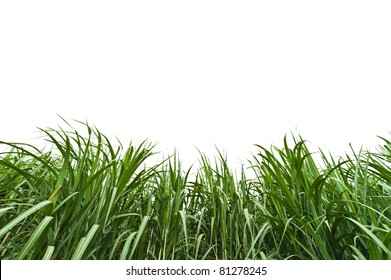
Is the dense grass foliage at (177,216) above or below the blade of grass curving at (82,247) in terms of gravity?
above

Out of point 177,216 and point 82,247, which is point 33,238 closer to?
point 82,247

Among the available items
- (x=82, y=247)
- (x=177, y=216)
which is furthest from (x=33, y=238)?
(x=177, y=216)

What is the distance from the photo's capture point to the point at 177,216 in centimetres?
145

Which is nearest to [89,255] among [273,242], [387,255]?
[273,242]

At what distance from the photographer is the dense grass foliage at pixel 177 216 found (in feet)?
4.24

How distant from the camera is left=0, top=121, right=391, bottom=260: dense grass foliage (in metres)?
1.29

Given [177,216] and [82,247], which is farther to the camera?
[177,216]

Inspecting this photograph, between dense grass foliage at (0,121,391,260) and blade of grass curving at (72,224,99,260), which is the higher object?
dense grass foliage at (0,121,391,260)

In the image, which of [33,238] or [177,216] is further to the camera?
[177,216]

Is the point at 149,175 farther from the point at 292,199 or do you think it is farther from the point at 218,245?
the point at 292,199

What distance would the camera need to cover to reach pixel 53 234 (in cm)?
128
